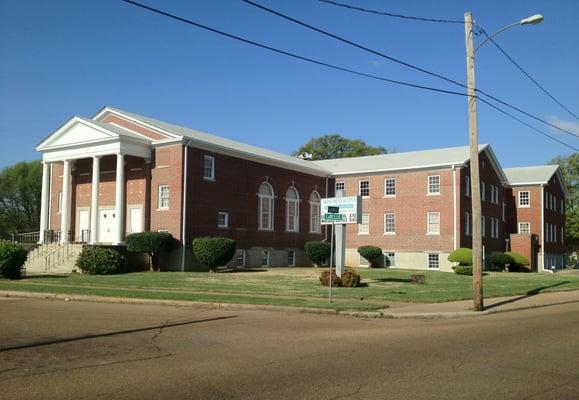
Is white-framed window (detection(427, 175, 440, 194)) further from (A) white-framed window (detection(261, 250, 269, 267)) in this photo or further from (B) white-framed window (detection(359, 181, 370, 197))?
(A) white-framed window (detection(261, 250, 269, 267))

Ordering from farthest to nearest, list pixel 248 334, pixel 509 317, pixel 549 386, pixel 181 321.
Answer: pixel 509 317
pixel 181 321
pixel 248 334
pixel 549 386

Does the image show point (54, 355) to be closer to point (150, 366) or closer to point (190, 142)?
point (150, 366)

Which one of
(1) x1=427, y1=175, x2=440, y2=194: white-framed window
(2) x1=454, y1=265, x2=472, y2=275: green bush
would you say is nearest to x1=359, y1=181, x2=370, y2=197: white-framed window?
(1) x1=427, y1=175, x2=440, y2=194: white-framed window

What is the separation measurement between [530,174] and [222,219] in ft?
115

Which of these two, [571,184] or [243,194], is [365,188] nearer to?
[243,194]

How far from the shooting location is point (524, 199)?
2233 inches

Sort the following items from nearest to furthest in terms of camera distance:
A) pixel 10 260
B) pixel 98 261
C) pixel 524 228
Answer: pixel 10 260
pixel 98 261
pixel 524 228

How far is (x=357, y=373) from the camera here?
8.18m

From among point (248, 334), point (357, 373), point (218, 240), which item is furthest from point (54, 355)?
point (218, 240)

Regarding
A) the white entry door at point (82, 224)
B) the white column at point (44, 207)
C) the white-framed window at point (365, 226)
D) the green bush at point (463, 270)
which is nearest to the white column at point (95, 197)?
the white entry door at point (82, 224)

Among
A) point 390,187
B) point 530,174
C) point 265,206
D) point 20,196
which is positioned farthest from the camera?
point 20,196

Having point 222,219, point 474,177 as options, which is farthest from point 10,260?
point 474,177

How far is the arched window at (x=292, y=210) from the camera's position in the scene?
43.7 m

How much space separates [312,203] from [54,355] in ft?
123
